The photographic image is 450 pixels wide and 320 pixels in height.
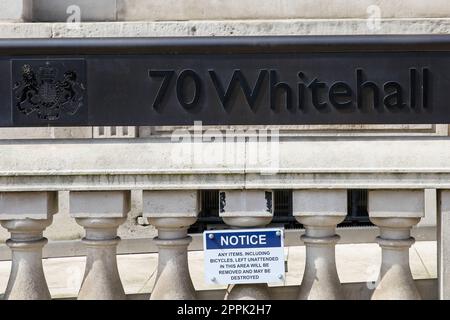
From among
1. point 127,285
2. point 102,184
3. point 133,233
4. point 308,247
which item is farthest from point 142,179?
point 133,233

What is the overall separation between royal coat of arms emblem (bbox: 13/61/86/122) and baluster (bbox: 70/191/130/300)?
1.45 feet

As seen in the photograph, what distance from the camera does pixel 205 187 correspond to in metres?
3.93

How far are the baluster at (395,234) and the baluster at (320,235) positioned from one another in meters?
0.19

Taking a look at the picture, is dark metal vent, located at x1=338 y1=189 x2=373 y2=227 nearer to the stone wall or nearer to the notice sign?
the stone wall

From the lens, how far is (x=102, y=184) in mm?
3939

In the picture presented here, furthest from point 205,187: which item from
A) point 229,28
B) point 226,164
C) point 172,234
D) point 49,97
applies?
point 49,97

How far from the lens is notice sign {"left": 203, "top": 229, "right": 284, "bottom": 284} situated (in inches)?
157

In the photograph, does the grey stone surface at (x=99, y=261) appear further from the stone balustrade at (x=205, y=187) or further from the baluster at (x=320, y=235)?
the baluster at (x=320, y=235)

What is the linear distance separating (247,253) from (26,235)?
1.19 metres

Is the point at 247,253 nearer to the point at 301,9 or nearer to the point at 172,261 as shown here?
the point at 172,261

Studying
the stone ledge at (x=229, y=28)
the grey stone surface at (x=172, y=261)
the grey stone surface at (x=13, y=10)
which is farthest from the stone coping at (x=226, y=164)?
the grey stone surface at (x=13, y=10)

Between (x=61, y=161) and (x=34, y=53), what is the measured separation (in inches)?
23.1

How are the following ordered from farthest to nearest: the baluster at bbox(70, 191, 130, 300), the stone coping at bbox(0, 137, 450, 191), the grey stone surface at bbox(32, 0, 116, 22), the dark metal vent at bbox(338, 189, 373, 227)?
the dark metal vent at bbox(338, 189, 373, 227), the grey stone surface at bbox(32, 0, 116, 22), the baluster at bbox(70, 191, 130, 300), the stone coping at bbox(0, 137, 450, 191)

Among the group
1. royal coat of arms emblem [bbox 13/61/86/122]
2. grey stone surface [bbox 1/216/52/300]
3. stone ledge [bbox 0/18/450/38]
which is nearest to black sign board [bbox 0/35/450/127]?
royal coat of arms emblem [bbox 13/61/86/122]
